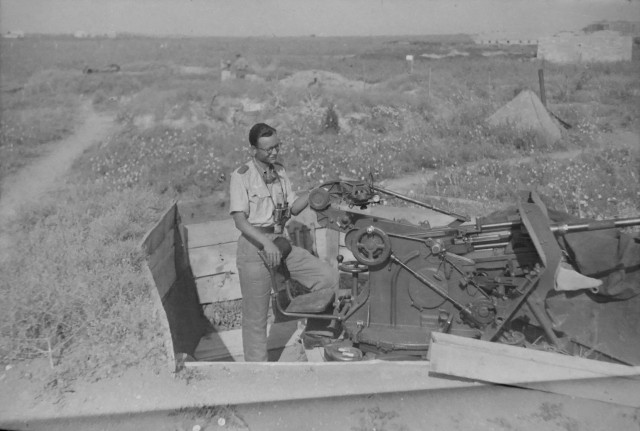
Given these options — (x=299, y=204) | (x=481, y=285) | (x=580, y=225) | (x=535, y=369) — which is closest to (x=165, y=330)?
(x=299, y=204)

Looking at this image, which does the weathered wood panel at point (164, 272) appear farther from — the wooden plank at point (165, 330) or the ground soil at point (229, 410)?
the ground soil at point (229, 410)

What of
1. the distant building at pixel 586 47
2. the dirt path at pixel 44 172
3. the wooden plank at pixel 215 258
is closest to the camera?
the wooden plank at pixel 215 258

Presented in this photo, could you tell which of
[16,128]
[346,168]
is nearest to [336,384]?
[346,168]

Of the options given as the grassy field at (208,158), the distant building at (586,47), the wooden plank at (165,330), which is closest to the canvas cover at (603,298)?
the wooden plank at (165,330)

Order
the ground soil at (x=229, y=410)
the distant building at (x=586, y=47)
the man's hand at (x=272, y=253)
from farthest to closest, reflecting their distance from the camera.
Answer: the distant building at (x=586, y=47) < the man's hand at (x=272, y=253) < the ground soil at (x=229, y=410)

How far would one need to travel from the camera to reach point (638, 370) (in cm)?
323

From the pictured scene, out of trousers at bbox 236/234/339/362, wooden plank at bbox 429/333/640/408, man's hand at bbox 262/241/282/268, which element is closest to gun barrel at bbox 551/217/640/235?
wooden plank at bbox 429/333/640/408

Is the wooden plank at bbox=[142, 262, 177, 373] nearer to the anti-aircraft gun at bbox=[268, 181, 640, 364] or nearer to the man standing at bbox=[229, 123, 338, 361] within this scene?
the man standing at bbox=[229, 123, 338, 361]

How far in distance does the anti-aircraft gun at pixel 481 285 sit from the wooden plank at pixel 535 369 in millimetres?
253

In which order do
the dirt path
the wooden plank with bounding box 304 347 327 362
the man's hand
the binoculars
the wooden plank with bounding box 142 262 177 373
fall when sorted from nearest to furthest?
1. the wooden plank with bounding box 142 262 177 373
2. the man's hand
3. the binoculars
4. the wooden plank with bounding box 304 347 327 362
5. the dirt path

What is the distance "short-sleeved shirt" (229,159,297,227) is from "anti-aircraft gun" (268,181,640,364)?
0.43 m

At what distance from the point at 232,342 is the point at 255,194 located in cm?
198

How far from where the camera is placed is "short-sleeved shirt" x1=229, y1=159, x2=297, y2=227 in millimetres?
3904

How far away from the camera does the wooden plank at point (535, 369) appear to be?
10.7 feet
